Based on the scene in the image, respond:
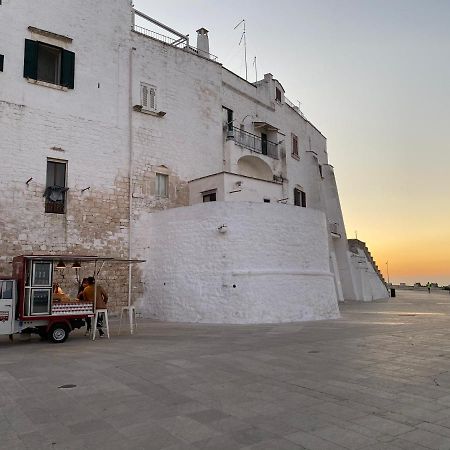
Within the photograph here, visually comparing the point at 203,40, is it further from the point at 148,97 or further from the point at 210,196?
the point at 210,196

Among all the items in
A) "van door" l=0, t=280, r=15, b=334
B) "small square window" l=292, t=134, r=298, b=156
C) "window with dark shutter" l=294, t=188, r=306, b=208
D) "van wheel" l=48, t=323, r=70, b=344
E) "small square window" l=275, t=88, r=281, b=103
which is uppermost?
"small square window" l=275, t=88, r=281, b=103

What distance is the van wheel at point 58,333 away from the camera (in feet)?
37.5

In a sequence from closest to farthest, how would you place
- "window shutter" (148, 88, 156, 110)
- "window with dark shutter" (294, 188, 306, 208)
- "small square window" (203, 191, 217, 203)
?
"window shutter" (148, 88, 156, 110) < "small square window" (203, 191, 217, 203) < "window with dark shutter" (294, 188, 306, 208)

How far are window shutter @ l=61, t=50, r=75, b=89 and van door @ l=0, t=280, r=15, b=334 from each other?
9.81 m

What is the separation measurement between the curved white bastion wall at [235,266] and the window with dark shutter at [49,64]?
6.81 metres

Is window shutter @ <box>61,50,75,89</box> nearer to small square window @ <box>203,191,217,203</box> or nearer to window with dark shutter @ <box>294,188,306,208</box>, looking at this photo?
small square window @ <box>203,191,217,203</box>

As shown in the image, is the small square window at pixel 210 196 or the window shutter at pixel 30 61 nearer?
the window shutter at pixel 30 61

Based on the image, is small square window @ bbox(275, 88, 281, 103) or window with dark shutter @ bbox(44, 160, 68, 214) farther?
small square window @ bbox(275, 88, 281, 103)

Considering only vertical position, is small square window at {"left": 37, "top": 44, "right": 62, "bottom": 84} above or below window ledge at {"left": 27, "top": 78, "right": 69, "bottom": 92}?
above

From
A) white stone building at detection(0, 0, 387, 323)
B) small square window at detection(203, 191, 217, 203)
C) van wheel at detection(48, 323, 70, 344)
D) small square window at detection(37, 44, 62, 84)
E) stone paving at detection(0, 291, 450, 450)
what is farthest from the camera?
small square window at detection(203, 191, 217, 203)

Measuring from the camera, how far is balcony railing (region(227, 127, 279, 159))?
2492 cm

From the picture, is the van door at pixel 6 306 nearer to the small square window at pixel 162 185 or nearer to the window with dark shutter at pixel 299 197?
the small square window at pixel 162 185

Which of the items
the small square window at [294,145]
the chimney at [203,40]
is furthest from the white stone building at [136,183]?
the small square window at [294,145]

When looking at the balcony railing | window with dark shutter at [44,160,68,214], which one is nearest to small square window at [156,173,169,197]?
window with dark shutter at [44,160,68,214]
